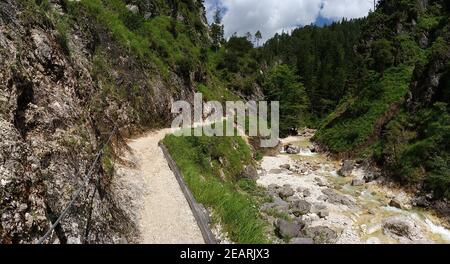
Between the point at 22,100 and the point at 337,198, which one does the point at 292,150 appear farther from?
the point at 22,100

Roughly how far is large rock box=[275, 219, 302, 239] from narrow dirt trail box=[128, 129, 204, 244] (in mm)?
6152

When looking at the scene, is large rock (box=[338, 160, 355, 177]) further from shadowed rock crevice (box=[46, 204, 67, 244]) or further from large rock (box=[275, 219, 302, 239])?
shadowed rock crevice (box=[46, 204, 67, 244])

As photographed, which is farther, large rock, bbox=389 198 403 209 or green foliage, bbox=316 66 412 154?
green foliage, bbox=316 66 412 154

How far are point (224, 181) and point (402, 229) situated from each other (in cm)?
1052

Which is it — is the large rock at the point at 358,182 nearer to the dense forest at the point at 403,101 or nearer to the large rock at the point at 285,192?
the dense forest at the point at 403,101

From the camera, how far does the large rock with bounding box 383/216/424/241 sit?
61.6 feet

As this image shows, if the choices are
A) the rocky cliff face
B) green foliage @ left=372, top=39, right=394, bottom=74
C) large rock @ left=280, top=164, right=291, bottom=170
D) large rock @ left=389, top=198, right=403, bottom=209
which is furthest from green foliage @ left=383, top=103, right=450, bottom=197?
the rocky cliff face

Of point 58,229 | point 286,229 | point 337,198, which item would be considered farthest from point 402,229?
point 58,229

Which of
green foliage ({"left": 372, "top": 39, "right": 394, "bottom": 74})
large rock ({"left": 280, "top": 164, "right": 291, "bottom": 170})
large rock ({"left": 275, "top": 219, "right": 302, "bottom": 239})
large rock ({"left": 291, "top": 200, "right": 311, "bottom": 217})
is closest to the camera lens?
large rock ({"left": 275, "top": 219, "right": 302, "bottom": 239})

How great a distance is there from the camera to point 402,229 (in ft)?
62.4

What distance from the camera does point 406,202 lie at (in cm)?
2436

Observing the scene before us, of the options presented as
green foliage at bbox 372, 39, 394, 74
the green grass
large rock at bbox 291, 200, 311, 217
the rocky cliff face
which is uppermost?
green foliage at bbox 372, 39, 394, 74

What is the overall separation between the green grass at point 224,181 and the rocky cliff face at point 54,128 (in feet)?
10.5
